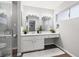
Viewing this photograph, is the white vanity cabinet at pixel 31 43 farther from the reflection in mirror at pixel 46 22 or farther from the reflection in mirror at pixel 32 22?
the reflection in mirror at pixel 46 22

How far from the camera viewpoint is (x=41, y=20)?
4.09 m

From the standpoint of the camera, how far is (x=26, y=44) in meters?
3.09

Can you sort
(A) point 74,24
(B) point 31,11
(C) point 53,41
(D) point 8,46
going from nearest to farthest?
(D) point 8,46 → (A) point 74,24 → (B) point 31,11 → (C) point 53,41

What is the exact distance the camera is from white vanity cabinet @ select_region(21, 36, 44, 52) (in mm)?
3047

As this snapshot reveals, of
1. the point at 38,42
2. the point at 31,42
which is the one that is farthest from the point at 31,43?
the point at 38,42

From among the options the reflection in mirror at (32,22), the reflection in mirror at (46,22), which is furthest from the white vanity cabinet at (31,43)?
the reflection in mirror at (46,22)

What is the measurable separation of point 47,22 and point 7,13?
2.54m

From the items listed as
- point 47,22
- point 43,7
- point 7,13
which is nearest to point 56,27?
point 47,22

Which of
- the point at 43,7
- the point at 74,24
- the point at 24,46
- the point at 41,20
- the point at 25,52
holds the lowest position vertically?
the point at 25,52

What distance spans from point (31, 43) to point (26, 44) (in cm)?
22

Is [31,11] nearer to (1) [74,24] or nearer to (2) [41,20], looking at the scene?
(2) [41,20]

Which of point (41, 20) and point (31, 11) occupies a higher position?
point (31, 11)

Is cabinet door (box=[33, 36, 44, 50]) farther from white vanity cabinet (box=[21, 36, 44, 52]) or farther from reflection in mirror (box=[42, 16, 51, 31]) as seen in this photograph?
reflection in mirror (box=[42, 16, 51, 31])

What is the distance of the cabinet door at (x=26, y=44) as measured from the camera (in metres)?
3.03
